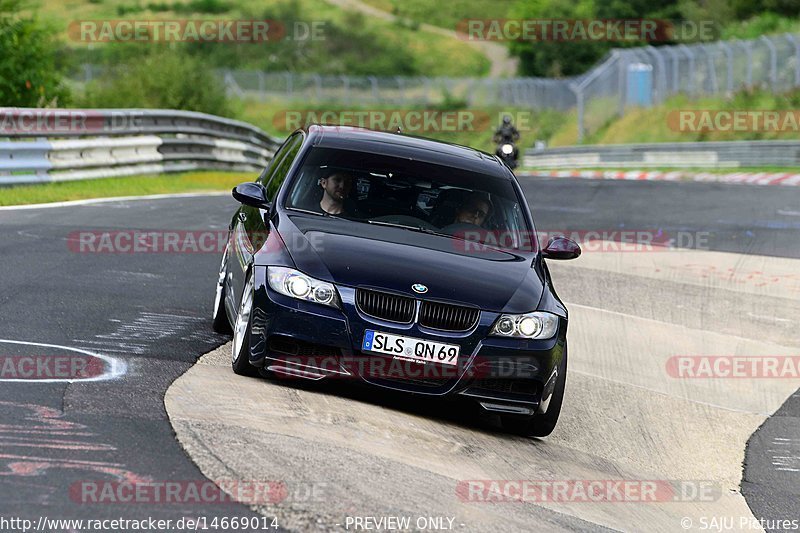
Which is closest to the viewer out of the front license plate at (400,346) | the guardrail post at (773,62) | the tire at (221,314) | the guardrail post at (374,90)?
the front license plate at (400,346)

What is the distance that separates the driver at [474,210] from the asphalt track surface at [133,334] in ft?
4.31

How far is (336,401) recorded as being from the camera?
727 centimetres

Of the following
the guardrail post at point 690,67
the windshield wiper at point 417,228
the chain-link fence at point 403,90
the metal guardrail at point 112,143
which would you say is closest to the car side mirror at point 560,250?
the windshield wiper at point 417,228

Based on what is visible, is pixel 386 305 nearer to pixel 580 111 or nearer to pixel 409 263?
pixel 409 263

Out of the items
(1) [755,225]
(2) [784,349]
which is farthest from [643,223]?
(2) [784,349]

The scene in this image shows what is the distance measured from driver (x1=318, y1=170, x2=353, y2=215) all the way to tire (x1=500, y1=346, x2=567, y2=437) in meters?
1.66

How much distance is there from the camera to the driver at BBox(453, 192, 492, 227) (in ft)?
27.9

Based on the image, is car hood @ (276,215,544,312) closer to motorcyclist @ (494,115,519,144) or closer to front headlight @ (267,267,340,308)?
front headlight @ (267,267,340,308)

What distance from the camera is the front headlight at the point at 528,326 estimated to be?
7.32 meters

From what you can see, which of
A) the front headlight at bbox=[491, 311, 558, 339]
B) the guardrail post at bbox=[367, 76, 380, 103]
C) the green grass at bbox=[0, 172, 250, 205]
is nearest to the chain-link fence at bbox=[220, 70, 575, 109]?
the guardrail post at bbox=[367, 76, 380, 103]

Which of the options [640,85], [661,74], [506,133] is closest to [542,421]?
[506,133]

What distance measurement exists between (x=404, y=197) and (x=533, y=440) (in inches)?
69.2

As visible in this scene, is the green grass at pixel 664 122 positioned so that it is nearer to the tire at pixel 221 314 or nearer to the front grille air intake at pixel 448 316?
the tire at pixel 221 314

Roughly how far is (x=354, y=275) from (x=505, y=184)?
1.99 m
